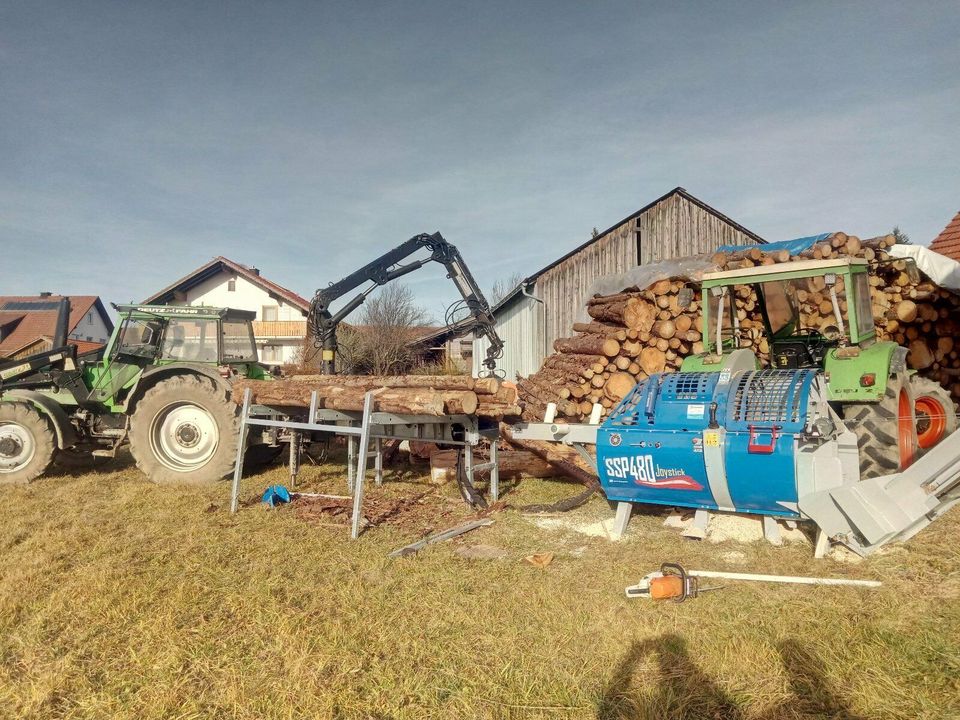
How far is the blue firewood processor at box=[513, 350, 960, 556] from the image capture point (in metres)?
4.16

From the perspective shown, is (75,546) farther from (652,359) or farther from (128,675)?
(652,359)

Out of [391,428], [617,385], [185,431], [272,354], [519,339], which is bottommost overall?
[185,431]

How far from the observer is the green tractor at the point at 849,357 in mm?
5262

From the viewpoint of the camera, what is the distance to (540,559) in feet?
16.0

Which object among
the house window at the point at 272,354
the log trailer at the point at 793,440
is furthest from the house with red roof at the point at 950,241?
the house window at the point at 272,354

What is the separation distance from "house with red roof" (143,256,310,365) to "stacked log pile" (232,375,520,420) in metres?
22.2

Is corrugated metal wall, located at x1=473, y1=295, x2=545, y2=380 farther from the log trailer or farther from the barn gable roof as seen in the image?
the log trailer

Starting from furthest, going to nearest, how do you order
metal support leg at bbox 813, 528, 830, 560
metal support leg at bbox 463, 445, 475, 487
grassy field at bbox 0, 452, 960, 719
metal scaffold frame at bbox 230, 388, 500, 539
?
metal support leg at bbox 463, 445, 475, 487 < metal scaffold frame at bbox 230, 388, 500, 539 < metal support leg at bbox 813, 528, 830, 560 < grassy field at bbox 0, 452, 960, 719

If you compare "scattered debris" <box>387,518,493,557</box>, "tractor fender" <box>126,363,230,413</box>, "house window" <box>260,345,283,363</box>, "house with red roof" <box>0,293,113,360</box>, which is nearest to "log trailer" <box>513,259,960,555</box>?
"scattered debris" <box>387,518,493,557</box>

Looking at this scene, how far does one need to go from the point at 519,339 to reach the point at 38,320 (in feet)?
108

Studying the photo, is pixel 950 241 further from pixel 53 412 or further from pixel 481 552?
pixel 53 412

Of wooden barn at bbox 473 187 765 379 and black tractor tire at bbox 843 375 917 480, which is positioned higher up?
wooden barn at bbox 473 187 765 379

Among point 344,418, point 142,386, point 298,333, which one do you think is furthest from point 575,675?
point 298,333

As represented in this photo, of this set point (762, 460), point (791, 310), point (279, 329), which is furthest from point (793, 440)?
point (279, 329)
